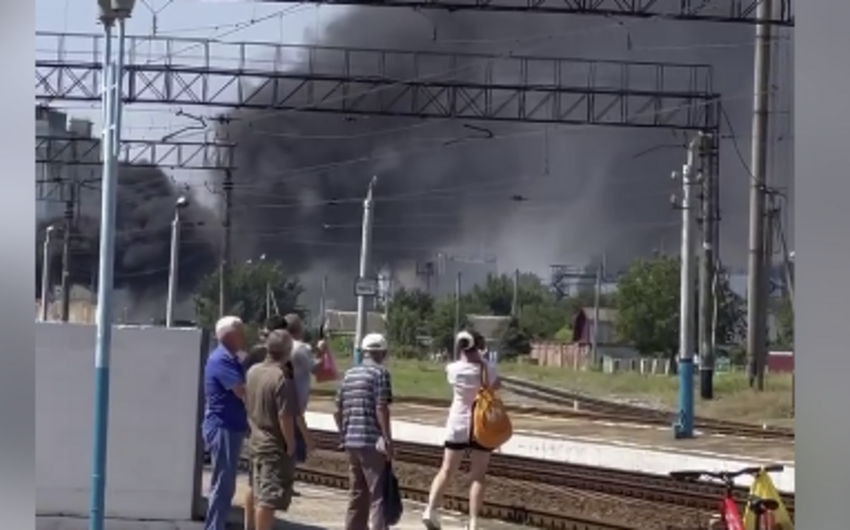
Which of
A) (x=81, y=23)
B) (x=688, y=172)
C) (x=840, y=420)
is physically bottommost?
(x=840, y=420)

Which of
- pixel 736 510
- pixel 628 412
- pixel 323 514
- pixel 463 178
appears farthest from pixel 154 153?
pixel 736 510

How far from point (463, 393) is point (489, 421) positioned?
0.76 feet

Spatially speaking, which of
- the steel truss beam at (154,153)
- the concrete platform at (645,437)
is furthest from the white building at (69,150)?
the concrete platform at (645,437)

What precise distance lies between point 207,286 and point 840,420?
1590 inches

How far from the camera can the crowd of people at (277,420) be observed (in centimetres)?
795

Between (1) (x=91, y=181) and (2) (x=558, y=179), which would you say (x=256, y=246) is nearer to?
(2) (x=558, y=179)

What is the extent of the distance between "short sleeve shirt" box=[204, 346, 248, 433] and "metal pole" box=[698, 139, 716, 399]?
56.6 ft

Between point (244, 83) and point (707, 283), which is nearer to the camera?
point (707, 283)

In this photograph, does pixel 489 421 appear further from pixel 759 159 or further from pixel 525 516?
pixel 759 159

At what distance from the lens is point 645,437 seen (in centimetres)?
2339

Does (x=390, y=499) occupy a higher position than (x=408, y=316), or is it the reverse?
(x=408, y=316)

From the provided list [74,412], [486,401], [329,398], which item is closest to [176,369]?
[74,412]

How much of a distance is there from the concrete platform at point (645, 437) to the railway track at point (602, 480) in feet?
6.94

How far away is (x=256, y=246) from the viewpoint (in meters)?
49.4
